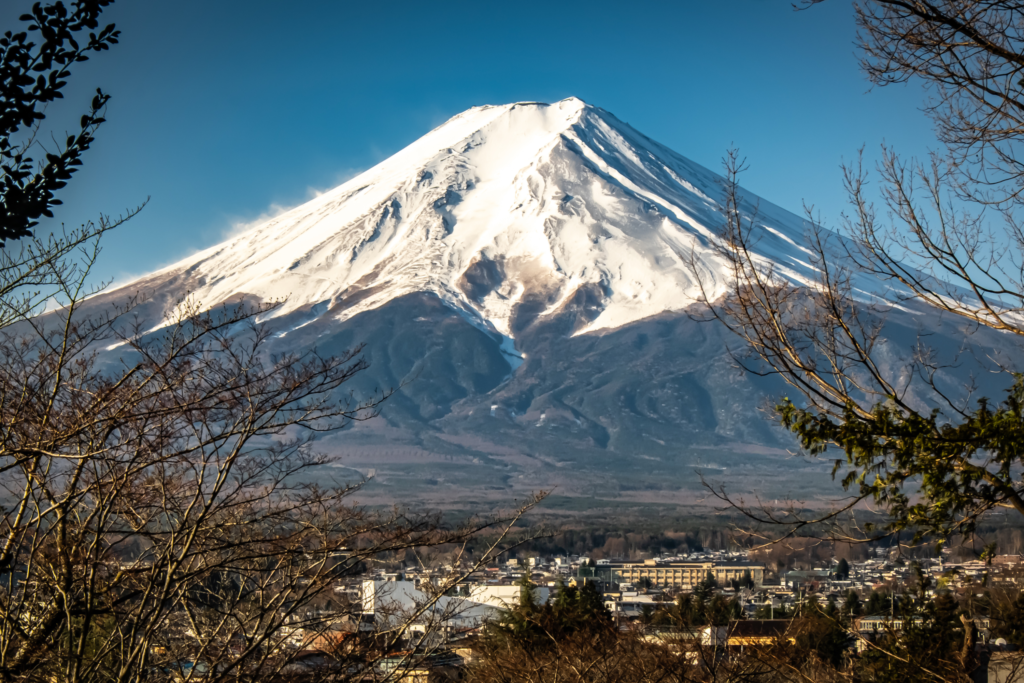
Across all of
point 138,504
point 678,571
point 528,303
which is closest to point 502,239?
point 528,303

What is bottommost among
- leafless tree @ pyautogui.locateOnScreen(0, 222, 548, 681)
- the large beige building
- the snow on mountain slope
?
the large beige building

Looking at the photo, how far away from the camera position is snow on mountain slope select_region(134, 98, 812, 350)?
164375mm

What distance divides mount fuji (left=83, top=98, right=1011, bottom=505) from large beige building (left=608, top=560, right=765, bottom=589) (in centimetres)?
4563

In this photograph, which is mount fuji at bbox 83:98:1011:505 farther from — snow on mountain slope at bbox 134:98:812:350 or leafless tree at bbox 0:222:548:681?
leafless tree at bbox 0:222:548:681

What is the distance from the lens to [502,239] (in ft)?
584

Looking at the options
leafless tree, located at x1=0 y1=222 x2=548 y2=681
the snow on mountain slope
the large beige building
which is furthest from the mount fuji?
leafless tree, located at x1=0 y1=222 x2=548 y2=681

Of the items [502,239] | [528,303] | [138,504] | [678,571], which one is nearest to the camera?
[138,504]

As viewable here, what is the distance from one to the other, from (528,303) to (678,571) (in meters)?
116

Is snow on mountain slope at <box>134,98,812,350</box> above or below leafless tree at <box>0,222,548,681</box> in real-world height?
above

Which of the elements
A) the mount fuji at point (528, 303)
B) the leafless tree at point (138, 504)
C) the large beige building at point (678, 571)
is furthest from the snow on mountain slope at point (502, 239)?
the leafless tree at point (138, 504)

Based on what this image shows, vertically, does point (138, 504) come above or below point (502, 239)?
below

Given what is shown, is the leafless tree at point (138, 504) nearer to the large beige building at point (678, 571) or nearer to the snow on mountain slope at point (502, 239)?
the large beige building at point (678, 571)

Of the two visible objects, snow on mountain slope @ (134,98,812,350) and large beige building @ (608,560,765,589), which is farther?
snow on mountain slope @ (134,98,812,350)

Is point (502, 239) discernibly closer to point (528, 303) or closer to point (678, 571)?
point (528, 303)
